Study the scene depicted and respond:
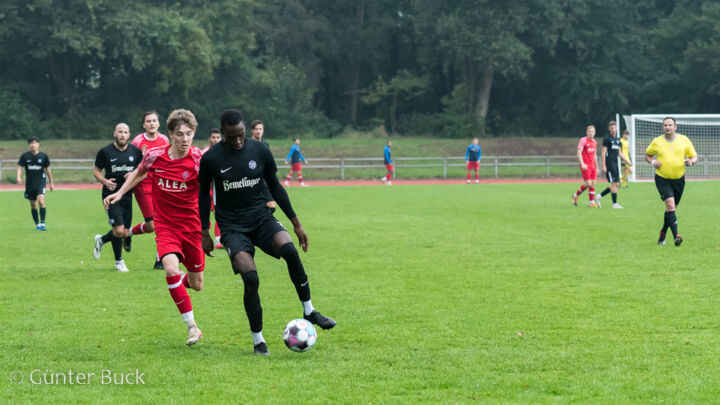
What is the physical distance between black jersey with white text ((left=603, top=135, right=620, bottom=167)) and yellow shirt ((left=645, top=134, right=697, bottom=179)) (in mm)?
8802

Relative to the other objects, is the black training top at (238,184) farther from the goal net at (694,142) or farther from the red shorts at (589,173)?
the goal net at (694,142)

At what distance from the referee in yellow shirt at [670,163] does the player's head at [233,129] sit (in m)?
8.49

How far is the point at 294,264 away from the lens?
23.4 ft

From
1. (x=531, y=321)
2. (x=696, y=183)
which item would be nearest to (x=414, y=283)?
(x=531, y=321)

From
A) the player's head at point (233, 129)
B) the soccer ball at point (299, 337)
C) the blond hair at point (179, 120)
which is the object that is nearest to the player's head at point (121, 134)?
the blond hair at point (179, 120)

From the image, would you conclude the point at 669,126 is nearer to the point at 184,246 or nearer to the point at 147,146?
the point at 147,146

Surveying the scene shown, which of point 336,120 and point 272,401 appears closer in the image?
point 272,401

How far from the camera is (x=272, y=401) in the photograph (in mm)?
5562

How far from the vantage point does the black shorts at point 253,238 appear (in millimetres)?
7055

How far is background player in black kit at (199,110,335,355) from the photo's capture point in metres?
6.93

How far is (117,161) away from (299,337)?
5741mm

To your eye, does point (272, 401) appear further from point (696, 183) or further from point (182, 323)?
point (696, 183)

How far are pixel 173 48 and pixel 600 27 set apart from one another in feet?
89.6

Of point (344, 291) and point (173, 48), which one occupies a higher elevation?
point (173, 48)
